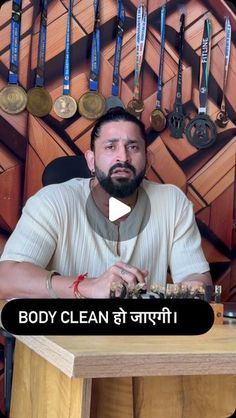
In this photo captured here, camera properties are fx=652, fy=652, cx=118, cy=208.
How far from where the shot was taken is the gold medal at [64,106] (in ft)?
3.63

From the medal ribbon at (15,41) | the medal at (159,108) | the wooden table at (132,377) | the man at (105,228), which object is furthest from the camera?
the medal at (159,108)

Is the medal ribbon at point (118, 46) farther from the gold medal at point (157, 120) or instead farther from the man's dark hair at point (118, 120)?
the man's dark hair at point (118, 120)

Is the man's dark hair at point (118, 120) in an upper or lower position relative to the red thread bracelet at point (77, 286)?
Result: upper

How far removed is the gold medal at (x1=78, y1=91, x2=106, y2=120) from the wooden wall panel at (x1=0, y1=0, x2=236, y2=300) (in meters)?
0.01

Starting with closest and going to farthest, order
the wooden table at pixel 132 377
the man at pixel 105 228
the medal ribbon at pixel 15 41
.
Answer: the wooden table at pixel 132 377, the man at pixel 105 228, the medal ribbon at pixel 15 41

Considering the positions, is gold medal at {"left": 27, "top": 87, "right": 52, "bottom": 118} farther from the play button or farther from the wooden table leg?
the wooden table leg

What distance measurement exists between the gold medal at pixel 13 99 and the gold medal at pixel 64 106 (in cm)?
6

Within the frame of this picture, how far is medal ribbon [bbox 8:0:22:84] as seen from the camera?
1.06 m

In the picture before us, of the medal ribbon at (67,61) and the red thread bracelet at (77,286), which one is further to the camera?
the medal ribbon at (67,61)

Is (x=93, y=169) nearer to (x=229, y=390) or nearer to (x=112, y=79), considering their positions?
(x=112, y=79)

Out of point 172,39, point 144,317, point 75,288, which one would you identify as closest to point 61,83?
point 172,39

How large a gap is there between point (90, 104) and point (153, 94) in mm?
129

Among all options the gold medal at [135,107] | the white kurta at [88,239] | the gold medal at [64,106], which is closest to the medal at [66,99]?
the gold medal at [64,106]

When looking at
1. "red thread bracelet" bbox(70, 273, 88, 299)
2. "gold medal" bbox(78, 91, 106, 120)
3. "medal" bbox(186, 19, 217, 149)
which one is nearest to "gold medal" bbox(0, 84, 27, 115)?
"gold medal" bbox(78, 91, 106, 120)
